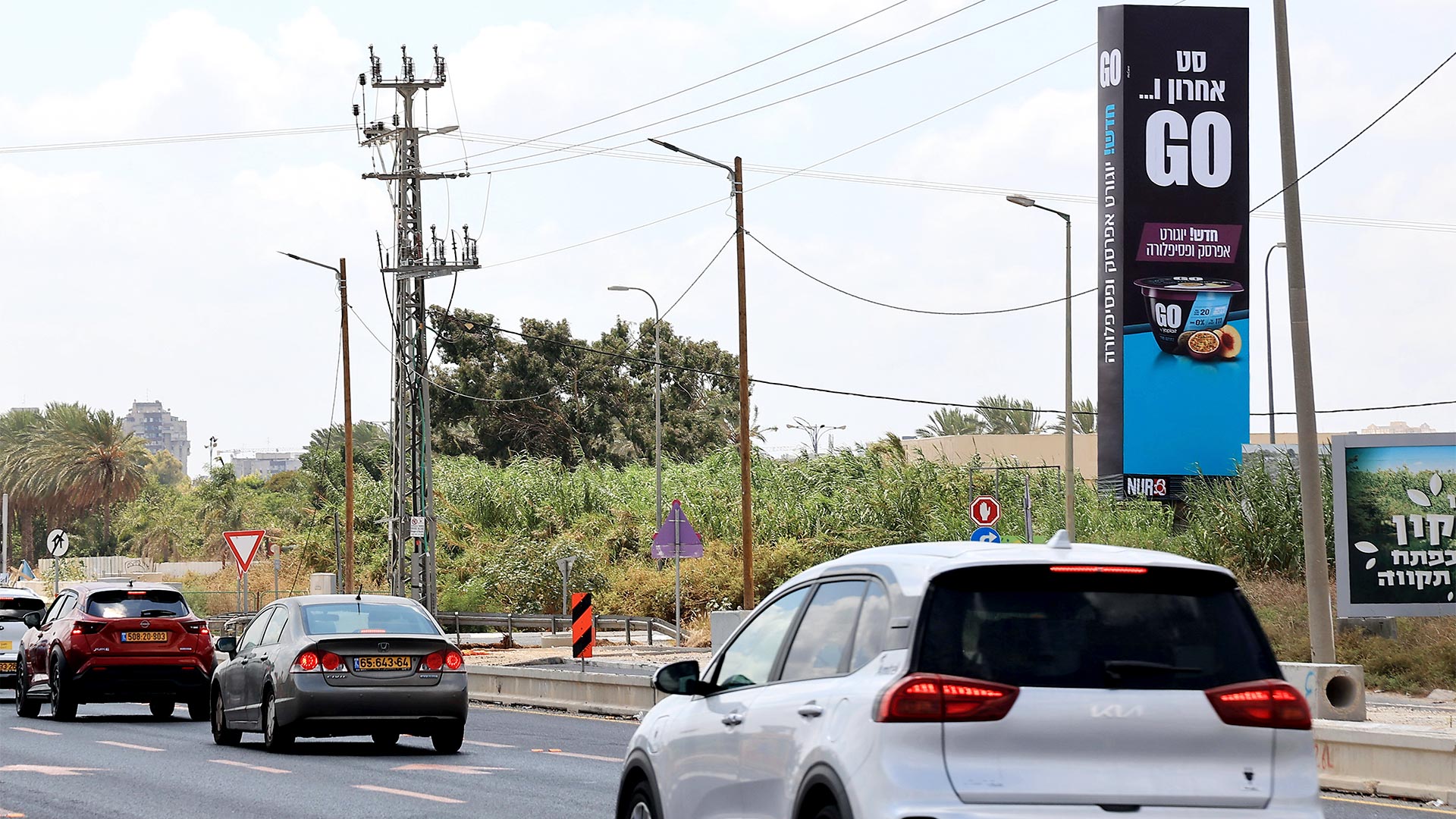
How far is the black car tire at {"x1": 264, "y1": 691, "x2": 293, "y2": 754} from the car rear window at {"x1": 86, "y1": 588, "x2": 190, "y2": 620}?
5162 mm

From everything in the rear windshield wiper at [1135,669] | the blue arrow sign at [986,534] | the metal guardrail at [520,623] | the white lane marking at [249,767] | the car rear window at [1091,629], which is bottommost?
the metal guardrail at [520,623]

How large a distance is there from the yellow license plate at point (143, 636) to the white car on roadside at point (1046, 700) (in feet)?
56.2

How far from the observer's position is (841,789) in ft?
20.1

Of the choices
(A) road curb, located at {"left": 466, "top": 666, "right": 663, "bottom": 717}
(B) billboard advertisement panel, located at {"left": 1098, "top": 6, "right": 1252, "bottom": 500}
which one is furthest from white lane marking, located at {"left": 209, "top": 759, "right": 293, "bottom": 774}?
(B) billboard advertisement panel, located at {"left": 1098, "top": 6, "right": 1252, "bottom": 500}

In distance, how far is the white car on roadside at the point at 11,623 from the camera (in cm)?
2652

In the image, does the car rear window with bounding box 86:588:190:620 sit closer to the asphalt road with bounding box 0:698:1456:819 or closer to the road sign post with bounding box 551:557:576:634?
the asphalt road with bounding box 0:698:1456:819

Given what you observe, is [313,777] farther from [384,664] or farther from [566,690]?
[566,690]

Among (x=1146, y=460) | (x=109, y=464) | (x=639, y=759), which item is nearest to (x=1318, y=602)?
(x=639, y=759)

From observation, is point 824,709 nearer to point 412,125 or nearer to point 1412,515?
point 1412,515

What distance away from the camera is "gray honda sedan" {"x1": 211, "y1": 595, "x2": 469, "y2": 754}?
17.1m

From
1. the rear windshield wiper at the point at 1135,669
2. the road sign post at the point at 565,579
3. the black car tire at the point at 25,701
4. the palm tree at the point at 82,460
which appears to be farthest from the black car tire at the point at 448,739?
the palm tree at the point at 82,460

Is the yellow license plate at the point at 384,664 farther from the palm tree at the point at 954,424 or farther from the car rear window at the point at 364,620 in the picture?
the palm tree at the point at 954,424

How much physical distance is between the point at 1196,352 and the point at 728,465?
57.4 ft

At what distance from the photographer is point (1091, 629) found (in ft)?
20.2
